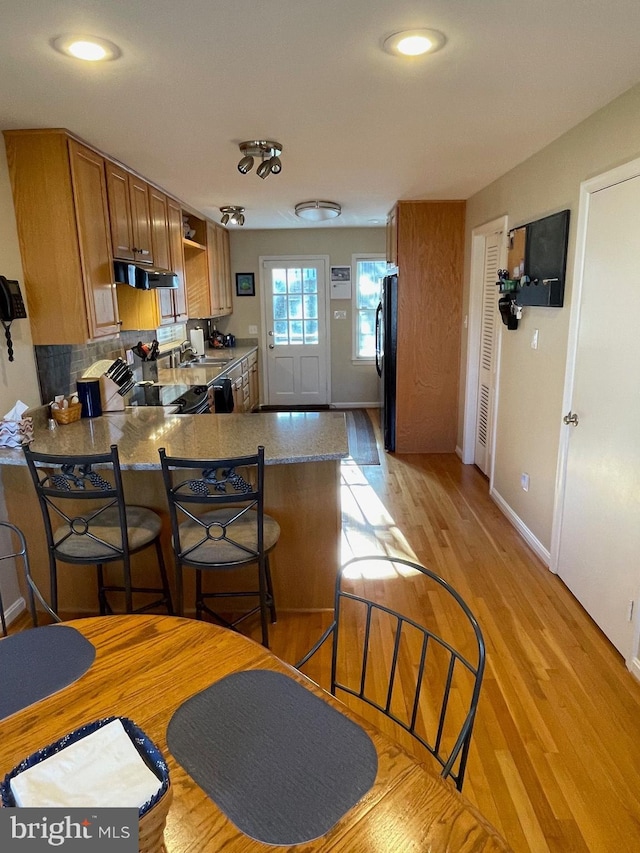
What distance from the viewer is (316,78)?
1.92 metres

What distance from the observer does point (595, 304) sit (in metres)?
2.44

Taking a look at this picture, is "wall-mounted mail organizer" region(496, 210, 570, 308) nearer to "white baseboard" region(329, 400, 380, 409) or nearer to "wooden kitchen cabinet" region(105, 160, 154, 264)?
"wooden kitchen cabinet" region(105, 160, 154, 264)

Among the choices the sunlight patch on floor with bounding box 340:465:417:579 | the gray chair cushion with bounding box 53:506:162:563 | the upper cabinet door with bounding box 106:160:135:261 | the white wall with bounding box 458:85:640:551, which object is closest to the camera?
the gray chair cushion with bounding box 53:506:162:563

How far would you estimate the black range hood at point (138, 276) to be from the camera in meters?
2.97

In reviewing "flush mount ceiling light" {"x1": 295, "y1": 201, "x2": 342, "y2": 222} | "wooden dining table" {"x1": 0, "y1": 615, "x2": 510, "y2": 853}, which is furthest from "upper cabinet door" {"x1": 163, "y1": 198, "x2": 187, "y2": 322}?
"wooden dining table" {"x1": 0, "y1": 615, "x2": 510, "y2": 853}

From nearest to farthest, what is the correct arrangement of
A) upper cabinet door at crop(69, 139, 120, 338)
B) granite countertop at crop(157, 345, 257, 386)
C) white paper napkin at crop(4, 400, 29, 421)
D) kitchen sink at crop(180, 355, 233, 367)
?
white paper napkin at crop(4, 400, 29, 421) < upper cabinet door at crop(69, 139, 120, 338) < granite countertop at crop(157, 345, 257, 386) < kitchen sink at crop(180, 355, 233, 367)

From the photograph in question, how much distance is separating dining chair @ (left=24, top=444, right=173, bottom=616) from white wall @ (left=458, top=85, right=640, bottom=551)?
2138mm

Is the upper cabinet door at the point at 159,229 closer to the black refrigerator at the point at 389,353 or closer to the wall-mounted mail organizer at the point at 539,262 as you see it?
the black refrigerator at the point at 389,353

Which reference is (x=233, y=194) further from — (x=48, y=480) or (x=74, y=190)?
(x=48, y=480)

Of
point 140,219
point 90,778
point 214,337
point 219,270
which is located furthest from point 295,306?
point 90,778

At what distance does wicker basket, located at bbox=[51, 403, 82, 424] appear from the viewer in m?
2.75

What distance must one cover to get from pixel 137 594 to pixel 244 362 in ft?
12.3

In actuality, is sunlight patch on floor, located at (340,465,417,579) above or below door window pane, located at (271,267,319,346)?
below

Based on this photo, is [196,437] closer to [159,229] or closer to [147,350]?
[147,350]
